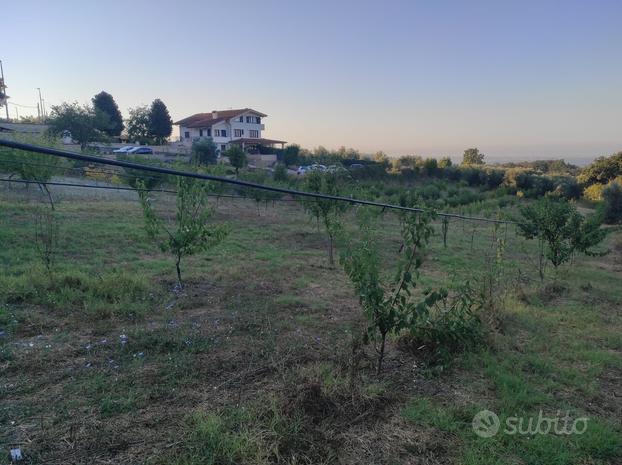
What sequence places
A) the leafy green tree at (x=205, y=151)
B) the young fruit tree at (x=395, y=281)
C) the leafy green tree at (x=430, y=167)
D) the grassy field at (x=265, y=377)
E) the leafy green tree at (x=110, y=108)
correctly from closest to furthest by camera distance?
the grassy field at (x=265, y=377)
the young fruit tree at (x=395, y=281)
the leafy green tree at (x=205, y=151)
the leafy green tree at (x=430, y=167)
the leafy green tree at (x=110, y=108)

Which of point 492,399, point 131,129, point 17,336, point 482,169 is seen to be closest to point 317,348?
point 492,399

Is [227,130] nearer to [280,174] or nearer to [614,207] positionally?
[280,174]

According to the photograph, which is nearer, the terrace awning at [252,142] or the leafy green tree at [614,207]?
the leafy green tree at [614,207]

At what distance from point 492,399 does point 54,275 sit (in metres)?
5.46

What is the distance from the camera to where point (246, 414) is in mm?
2613

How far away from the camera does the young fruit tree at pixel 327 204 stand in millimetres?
8469

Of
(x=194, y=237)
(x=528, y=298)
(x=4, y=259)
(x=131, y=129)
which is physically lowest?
(x=528, y=298)

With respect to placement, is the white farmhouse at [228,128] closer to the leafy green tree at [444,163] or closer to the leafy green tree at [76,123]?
the leafy green tree at [76,123]

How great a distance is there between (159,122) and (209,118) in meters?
6.50

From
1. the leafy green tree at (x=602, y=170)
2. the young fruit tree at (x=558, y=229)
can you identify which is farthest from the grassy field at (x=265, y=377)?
the leafy green tree at (x=602, y=170)

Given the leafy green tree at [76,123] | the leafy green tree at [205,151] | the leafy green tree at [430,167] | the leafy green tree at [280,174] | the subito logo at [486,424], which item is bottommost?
the subito logo at [486,424]

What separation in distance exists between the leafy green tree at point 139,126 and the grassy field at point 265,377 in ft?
134

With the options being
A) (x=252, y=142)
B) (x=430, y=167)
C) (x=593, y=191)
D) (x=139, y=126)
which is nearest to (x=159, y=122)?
(x=139, y=126)

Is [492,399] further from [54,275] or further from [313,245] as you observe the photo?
[313,245]
